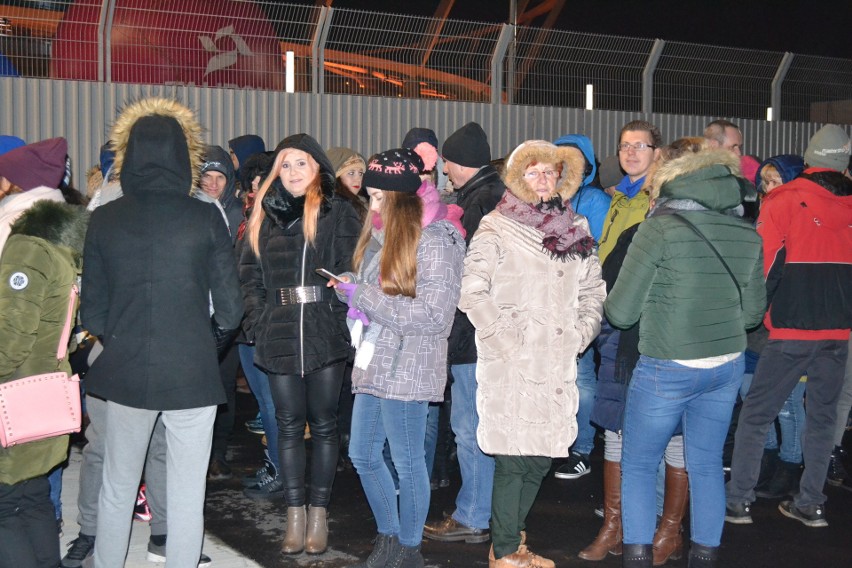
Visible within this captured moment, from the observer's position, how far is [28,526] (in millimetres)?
3820

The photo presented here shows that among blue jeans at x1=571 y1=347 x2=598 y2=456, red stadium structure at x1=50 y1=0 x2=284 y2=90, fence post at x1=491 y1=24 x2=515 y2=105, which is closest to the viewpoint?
blue jeans at x1=571 y1=347 x2=598 y2=456

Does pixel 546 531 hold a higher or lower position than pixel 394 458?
lower

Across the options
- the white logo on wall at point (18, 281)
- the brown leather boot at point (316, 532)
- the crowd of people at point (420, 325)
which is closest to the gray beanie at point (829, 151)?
the crowd of people at point (420, 325)

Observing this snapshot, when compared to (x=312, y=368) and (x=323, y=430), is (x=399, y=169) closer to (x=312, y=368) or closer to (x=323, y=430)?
(x=312, y=368)

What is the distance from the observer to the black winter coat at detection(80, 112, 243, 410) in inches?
145

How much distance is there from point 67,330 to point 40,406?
0.34 m

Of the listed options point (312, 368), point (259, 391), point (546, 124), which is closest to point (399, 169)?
point (312, 368)

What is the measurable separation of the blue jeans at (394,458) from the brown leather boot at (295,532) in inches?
19.6

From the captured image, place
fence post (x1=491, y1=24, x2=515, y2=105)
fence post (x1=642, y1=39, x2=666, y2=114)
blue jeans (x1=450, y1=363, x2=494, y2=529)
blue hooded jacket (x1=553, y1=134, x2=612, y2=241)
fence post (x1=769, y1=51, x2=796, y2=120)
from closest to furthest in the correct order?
blue jeans (x1=450, y1=363, x2=494, y2=529) → blue hooded jacket (x1=553, y1=134, x2=612, y2=241) → fence post (x1=491, y1=24, x2=515, y2=105) → fence post (x1=642, y1=39, x2=666, y2=114) → fence post (x1=769, y1=51, x2=796, y2=120)

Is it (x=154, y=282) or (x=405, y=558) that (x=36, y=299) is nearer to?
(x=154, y=282)

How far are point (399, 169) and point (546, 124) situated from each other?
8.38 m

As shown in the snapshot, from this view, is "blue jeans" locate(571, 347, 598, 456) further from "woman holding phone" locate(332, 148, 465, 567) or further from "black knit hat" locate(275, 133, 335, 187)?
"black knit hat" locate(275, 133, 335, 187)

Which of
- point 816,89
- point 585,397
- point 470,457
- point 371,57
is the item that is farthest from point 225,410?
point 816,89

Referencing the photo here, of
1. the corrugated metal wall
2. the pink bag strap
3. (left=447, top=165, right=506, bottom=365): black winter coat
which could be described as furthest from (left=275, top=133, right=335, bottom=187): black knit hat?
the corrugated metal wall
